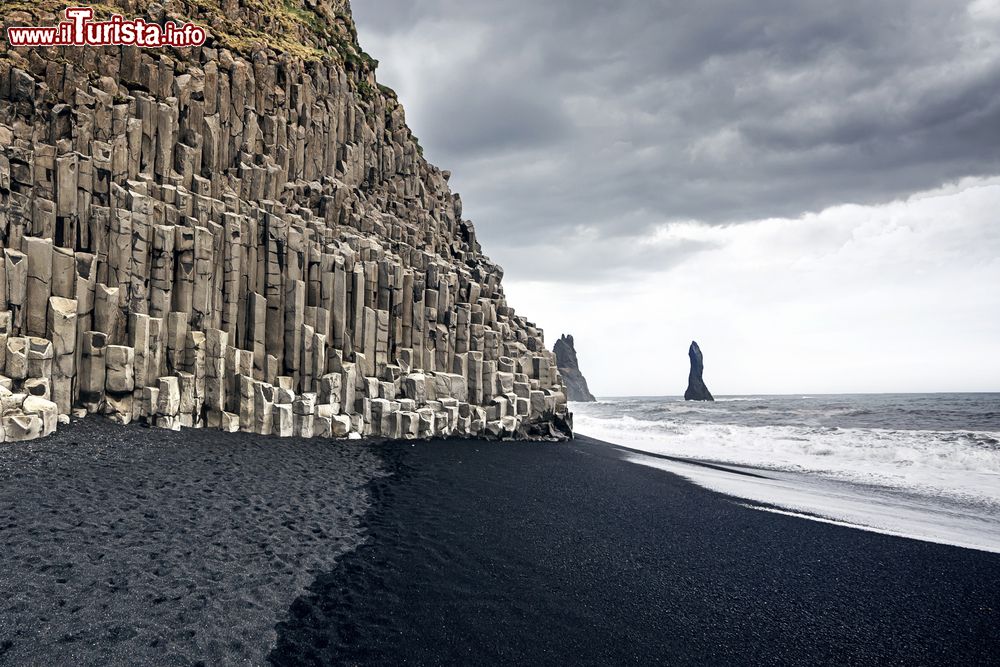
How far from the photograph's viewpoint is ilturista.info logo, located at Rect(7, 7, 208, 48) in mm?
21547

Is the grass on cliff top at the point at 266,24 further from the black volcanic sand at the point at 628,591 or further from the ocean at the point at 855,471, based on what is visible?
the ocean at the point at 855,471

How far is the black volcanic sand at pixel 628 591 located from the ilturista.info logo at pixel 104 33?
25322 millimetres

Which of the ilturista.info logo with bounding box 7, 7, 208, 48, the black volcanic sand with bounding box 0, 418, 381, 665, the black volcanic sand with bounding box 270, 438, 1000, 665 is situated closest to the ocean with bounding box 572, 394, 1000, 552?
the black volcanic sand with bounding box 270, 438, 1000, 665

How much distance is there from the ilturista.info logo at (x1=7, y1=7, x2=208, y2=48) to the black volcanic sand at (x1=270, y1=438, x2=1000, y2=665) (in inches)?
997

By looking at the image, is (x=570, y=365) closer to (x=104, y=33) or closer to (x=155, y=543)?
(x=104, y=33)

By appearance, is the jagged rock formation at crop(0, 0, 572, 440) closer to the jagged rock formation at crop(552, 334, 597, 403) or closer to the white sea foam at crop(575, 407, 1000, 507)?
the white sea foam at crop(575, 407, 1000, 507)

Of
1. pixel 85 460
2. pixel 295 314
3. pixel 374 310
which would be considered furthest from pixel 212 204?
pixel 85 460

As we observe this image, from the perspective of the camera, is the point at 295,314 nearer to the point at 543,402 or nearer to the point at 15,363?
the point at 15,363

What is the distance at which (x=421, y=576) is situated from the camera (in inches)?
359

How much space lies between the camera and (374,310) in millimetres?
24000

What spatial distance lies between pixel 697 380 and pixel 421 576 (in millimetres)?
146265

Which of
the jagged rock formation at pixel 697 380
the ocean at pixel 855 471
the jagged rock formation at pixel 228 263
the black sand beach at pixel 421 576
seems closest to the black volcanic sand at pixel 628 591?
the black sand beach at pixel 421 576

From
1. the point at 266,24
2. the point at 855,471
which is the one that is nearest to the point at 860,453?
the point at 855,471

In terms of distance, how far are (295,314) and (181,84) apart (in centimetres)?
1316
